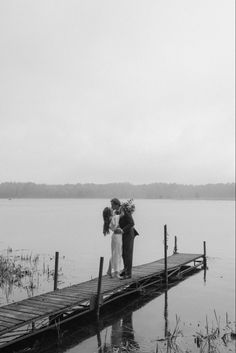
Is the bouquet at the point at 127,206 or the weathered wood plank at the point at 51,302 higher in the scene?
the bouquet at the point at 127,206

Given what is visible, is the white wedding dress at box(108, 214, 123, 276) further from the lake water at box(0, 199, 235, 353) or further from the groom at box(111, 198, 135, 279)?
the lake water at box(0, 199, 235, 353)

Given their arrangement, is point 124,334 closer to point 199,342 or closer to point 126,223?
point 199,342

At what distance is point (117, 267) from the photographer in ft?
50.9

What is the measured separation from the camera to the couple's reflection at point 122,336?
37.0 feet

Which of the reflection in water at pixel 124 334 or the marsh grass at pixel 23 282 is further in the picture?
the marsh grass at pixel 23 282

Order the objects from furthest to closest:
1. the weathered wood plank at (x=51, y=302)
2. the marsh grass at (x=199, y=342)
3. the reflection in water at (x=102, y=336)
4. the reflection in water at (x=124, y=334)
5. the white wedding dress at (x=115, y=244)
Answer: the white wedding dress at (x=115, y=244), the reflection in water at (x=124, y=334), the reflection in water at (x=102, y=336), the marsh grass at (x=199, y=342), the weathered wood plank at (x=51, y=302)

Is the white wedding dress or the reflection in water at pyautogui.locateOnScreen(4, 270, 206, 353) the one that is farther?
the white wedding dress

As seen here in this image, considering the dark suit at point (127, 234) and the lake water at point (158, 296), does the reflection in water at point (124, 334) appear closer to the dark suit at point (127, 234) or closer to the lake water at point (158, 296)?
the lake water at point (158, 296)

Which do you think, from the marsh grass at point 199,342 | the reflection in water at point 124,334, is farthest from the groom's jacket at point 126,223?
the marsh grass at point 199,342

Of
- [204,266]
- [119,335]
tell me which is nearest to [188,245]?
[204,266]

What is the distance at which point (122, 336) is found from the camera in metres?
12.6

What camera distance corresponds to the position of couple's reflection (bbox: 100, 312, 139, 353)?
1127cm

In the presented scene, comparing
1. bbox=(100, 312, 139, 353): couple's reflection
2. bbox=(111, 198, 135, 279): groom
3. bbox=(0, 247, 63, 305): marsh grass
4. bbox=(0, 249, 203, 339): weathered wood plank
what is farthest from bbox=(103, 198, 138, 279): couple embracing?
bbox=(0, 247, 63, 305): marsh grass

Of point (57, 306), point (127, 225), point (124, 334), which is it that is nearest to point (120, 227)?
point (127, 225)
